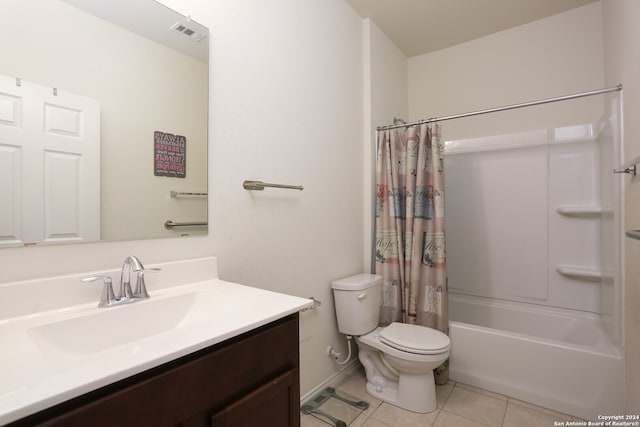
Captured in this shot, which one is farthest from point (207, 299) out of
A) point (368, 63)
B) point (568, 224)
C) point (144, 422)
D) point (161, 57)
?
point (568, 224)

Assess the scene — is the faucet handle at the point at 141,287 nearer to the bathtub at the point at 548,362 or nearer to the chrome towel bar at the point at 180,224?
the chrome towel bar at the point at 180,224

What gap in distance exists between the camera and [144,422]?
0.58 meters

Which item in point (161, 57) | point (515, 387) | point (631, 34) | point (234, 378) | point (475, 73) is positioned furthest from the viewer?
point (475, 73)

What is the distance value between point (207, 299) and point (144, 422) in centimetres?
47

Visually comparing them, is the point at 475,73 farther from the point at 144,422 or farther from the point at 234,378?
the point at 144,422

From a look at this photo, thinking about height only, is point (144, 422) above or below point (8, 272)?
below

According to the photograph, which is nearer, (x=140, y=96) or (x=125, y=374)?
(x=125, y=374)

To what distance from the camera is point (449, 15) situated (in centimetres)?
232

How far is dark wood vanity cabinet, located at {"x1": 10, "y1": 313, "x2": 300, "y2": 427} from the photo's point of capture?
1.74 ft

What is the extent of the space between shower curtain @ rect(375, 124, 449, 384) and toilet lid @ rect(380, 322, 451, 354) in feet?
0.62

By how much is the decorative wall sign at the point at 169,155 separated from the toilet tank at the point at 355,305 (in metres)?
1.15

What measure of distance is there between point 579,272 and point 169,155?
8.52 ft

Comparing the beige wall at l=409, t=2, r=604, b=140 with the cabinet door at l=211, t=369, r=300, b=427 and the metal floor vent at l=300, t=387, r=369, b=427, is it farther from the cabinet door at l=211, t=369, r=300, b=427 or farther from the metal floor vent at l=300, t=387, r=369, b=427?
the cabinet door at l=211, t=369, r=300, b=427

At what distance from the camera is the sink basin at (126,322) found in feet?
2.54
